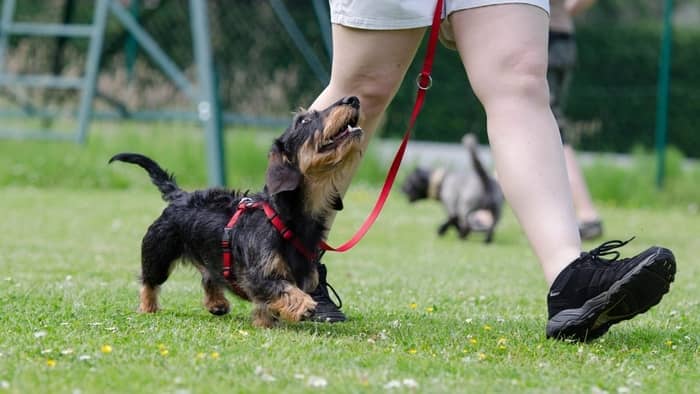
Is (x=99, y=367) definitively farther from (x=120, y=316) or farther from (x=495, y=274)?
(x=495, y=274)

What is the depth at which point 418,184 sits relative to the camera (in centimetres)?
980

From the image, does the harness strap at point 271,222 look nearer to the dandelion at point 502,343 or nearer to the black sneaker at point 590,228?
the dandelion at point 502,343

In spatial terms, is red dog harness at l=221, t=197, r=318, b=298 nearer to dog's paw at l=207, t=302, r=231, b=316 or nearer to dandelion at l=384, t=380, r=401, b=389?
dog's paw at l=207, t=302, r=231, b=316

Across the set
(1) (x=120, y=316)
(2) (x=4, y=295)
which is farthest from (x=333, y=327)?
(2) (x=4, y=295)

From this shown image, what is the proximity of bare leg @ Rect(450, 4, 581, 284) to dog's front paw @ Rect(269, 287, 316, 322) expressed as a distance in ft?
2.75

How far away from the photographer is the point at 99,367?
3275 millimetres

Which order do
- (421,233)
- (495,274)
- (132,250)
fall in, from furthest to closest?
(421,233)
(132,250)
(495,274)

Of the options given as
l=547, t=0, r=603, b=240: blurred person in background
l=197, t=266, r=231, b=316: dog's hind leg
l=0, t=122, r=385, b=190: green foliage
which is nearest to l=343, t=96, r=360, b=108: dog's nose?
l=197, t=266, r=231, b=316: dog's hind leg

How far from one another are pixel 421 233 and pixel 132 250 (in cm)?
283

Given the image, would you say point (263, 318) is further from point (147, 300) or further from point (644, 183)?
point (644, 183)

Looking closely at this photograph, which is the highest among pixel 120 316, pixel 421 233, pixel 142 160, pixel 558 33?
pixel 558 33

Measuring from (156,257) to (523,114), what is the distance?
5.43ft

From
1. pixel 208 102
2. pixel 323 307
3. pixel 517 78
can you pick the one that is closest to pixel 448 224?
pixel 208 102

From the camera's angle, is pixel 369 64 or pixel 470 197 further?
pixel 470 197
